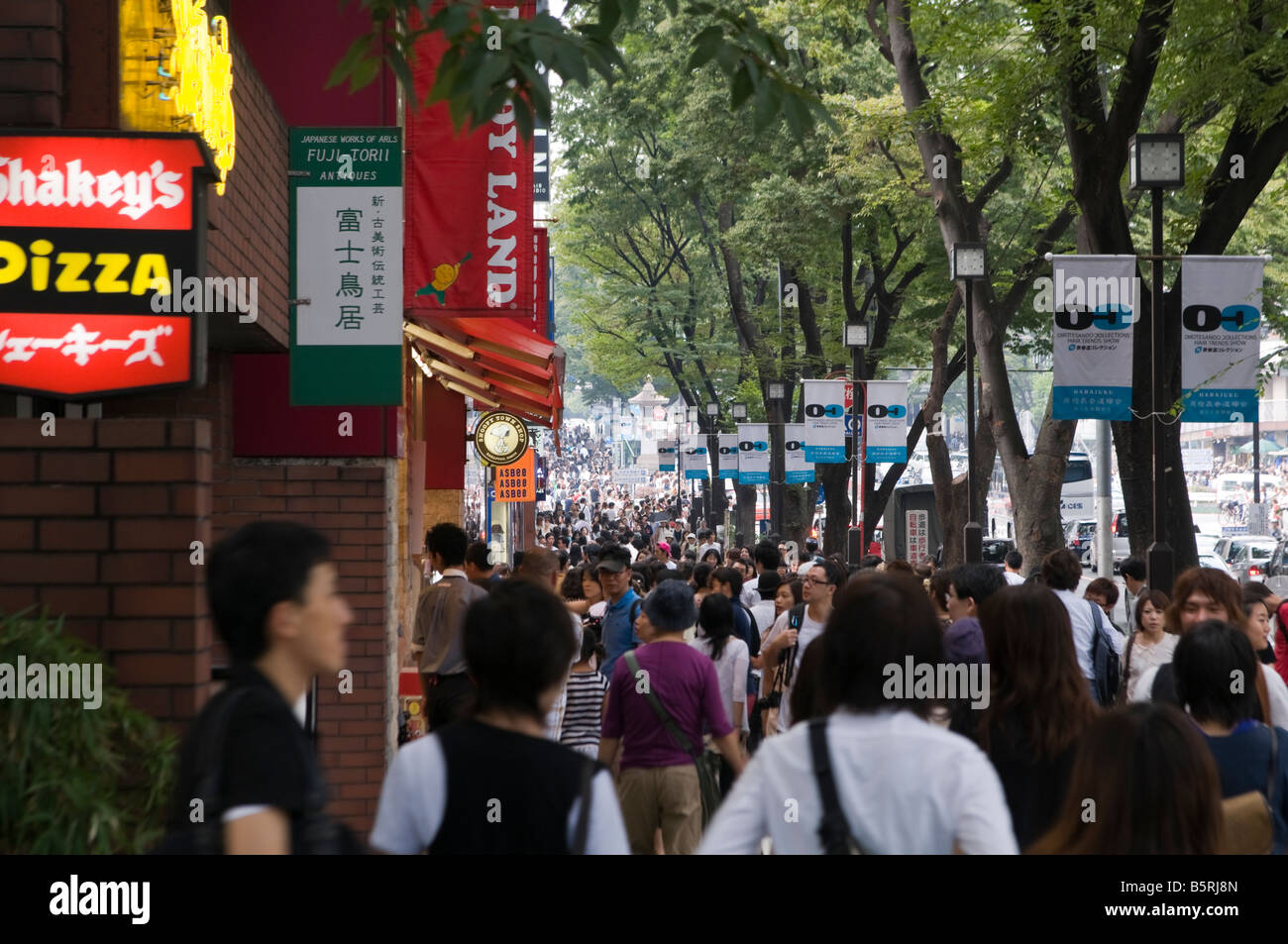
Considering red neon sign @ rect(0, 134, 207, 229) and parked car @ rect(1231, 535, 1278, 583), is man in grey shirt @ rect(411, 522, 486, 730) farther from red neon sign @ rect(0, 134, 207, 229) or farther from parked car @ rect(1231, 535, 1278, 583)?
parked car @ rect(1231, 535, 1278, 583)

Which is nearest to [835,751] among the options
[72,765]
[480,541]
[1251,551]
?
[72,765]

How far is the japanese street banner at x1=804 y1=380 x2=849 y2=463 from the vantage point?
28438 millimetres

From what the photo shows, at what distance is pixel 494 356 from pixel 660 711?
6623 mm

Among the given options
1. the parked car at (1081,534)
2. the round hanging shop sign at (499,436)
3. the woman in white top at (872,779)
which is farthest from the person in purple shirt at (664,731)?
the parked car at (1081,534)

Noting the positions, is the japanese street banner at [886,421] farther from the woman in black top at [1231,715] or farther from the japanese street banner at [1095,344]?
the woman in black top at [1231,715]

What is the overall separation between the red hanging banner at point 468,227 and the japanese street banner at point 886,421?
18.7 m

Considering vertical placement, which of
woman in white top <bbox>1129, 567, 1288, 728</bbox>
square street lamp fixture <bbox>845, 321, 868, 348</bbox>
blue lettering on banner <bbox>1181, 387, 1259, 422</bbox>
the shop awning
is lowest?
woman in white top <bbox>1129, 567, 1288, 728</bbox>

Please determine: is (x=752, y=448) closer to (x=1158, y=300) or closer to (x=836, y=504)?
(x=836, y=504)

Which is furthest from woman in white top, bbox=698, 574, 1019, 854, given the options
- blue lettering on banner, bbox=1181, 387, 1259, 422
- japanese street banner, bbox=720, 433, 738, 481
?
japanese street banner, bbox=720, 433, 738, 481

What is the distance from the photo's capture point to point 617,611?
9.70 metres

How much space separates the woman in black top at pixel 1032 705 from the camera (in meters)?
4.39

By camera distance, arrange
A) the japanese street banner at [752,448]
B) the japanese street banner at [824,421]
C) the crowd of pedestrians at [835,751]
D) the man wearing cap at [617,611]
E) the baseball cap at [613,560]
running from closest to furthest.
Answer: the crowd of pedestrians at [835,751]
the man wearing cap at [617,611]
the baseball cap at [613,560]
the japanese street banner at [824,421]
the japanese street banner at [752,448]

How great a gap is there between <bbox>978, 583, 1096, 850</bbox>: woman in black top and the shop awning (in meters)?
7.29

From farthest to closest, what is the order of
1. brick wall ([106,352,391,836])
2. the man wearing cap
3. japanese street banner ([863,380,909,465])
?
japanese street banner ([863,380,909,465]), the man wearing cap, brick wall ([106,352,391,836])
